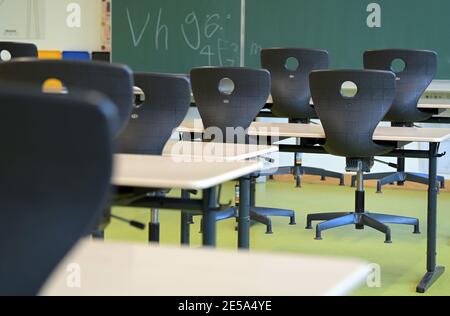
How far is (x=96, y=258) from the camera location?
1.76 metres

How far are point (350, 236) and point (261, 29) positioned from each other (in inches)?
116

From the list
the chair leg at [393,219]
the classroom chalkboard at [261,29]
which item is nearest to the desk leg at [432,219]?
the chair leg at [393,219]

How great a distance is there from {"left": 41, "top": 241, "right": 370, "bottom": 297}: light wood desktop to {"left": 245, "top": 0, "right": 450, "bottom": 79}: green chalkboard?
21.5ft

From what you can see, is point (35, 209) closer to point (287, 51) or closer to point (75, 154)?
point (75, 154)

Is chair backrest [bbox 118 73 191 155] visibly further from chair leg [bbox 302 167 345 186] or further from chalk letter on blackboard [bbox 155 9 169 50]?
chalk letter on blackboard [bbox 155 9 169 50]

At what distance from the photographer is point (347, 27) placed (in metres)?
8.23

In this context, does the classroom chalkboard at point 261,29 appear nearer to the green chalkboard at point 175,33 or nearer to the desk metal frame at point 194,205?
the green chalkboard at point 175,33

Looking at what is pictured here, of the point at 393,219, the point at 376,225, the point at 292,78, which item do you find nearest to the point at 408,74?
the point at 292,78

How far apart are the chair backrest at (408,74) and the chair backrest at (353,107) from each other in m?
1.45

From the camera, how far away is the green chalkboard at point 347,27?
791 centimetres

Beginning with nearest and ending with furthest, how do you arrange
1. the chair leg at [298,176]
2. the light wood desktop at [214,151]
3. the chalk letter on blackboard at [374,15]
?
the light wood desktop at [214,151], the chair leg at [298,176], the chalk letter on blackboard at [374,15]

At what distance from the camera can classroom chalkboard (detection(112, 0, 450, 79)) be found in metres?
7.99
